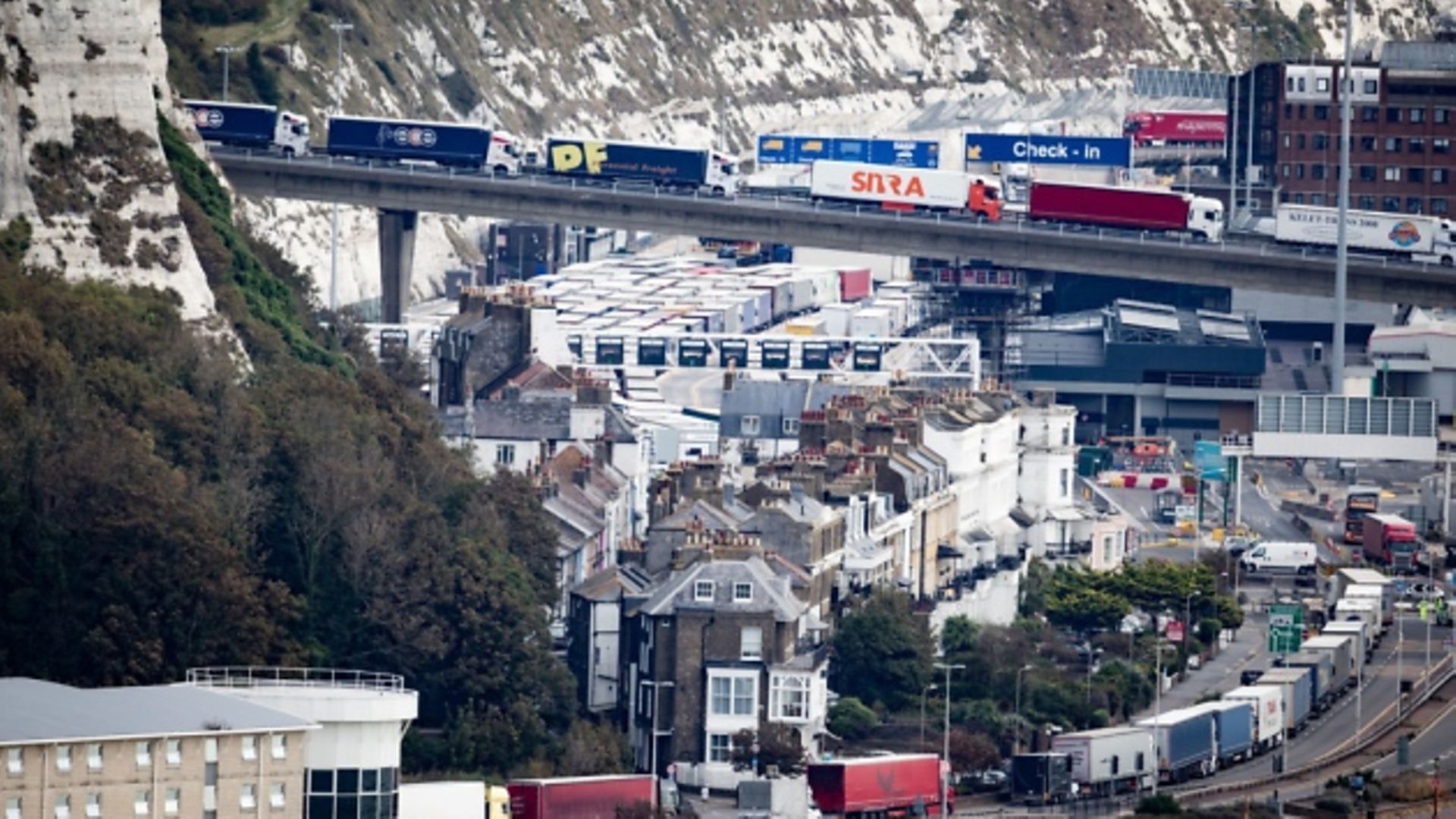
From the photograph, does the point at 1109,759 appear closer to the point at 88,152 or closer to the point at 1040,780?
the point at 1040,780

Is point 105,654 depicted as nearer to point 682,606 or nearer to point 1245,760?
point 682,606

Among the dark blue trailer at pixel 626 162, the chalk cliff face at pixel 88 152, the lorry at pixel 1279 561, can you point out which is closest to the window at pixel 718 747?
the chalk cliff face at pixel 88 152

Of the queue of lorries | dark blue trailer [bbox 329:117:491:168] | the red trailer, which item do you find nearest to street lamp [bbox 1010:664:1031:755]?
the red trailer

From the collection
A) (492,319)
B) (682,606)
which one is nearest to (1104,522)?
(492,319)

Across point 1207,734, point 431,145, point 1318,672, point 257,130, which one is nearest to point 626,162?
point 431,145

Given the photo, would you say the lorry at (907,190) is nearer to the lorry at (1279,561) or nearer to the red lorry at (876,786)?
the lorry at (1279,561)

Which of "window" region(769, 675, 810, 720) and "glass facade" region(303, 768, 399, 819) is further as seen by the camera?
"window" region(769, 675, 810, 720)

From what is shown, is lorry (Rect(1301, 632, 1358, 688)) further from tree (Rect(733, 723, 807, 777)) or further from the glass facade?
the glass facade
